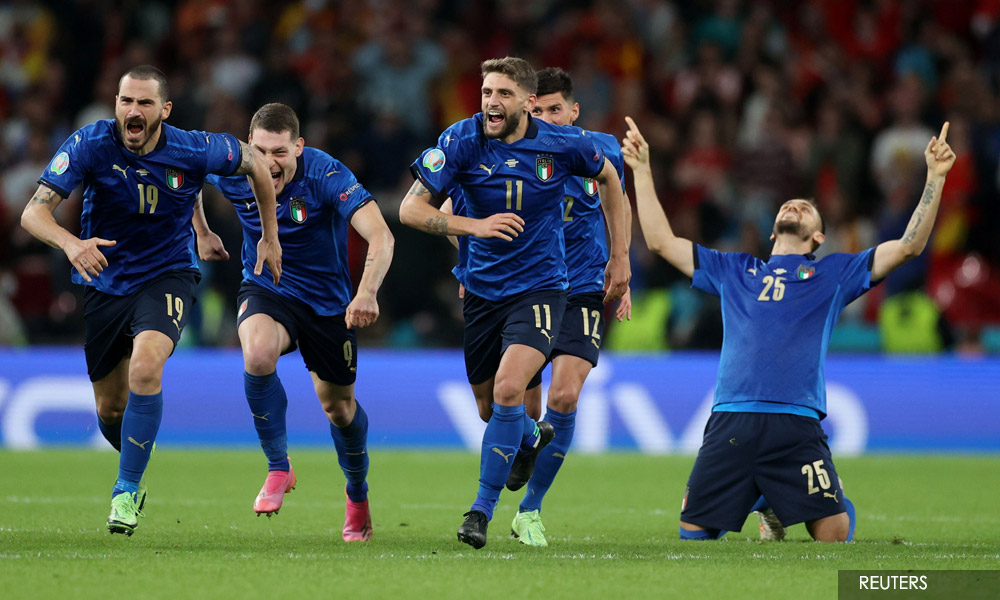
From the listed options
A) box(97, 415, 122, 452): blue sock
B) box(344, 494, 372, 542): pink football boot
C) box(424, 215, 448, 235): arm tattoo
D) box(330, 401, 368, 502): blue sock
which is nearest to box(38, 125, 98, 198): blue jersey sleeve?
box(97, 415, 122, 452): blue sock

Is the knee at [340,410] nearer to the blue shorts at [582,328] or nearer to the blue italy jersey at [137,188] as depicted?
the blue italy jersey at [137,188]

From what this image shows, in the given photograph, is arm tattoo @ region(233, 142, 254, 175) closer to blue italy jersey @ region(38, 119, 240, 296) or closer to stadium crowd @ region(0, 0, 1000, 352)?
blue italy jersey @ region(38, 119, 240, 296)

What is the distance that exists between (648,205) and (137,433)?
121 inches

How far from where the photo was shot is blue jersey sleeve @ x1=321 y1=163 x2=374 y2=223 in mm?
7324

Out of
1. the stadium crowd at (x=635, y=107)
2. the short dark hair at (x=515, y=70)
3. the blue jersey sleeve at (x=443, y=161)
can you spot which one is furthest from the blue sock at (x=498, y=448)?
the stadium crowd at (x=635, y=107)

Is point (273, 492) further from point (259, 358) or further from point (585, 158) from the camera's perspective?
point (585, 158)

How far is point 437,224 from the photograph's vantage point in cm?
674

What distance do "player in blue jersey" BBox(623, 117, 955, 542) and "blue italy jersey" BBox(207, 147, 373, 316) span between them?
1671mm

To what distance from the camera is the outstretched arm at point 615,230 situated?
293 inches

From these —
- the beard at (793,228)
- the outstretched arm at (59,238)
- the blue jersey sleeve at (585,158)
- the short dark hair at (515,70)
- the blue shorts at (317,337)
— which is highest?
the short dark hair at (515,70)

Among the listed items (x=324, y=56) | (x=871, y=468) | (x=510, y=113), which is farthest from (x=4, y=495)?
(x=324, y=56)

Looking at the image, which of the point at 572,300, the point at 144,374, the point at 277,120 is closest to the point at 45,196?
the point at 144,374

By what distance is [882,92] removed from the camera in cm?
1630

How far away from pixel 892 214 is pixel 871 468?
3680mm
